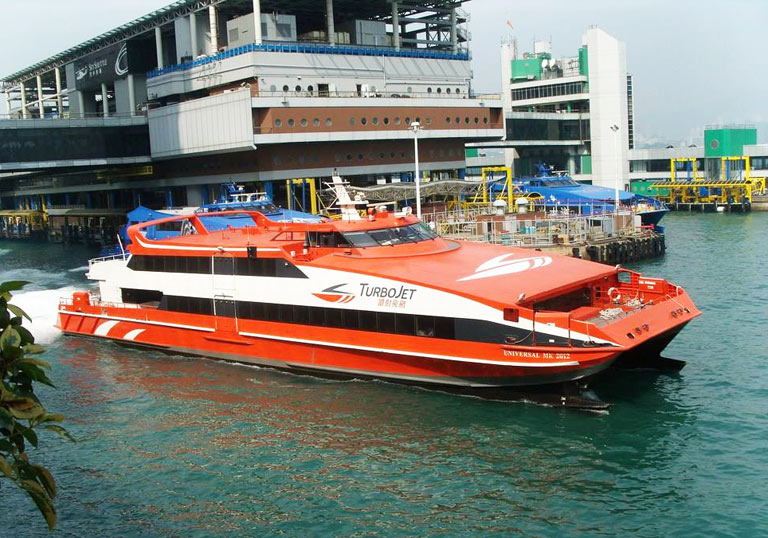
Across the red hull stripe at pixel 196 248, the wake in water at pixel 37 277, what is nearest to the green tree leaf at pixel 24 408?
the red hull stripe at pixel 196 248

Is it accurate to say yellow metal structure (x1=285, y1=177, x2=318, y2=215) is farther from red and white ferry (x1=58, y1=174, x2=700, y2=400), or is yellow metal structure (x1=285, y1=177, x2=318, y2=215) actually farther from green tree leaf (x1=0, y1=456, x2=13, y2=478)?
green tree leaf (x1=0, y1=456, x2=13, y2=478)

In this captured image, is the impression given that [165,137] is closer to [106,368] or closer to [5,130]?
[5,130]

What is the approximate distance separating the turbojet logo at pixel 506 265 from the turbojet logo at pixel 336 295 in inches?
125

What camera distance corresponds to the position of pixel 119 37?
7356cm

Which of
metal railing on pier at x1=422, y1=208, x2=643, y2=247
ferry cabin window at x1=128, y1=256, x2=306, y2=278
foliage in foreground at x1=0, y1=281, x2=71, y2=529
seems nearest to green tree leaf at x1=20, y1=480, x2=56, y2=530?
foliage in foreground at x1=0, y1=281, x2=71, y2=529

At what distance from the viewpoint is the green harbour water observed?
46.8ft

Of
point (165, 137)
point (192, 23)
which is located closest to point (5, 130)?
point (165, 137)

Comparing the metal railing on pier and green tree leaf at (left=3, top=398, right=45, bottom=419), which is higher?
green tree leaf at (left=3, top=398, right=45, bottom=419)

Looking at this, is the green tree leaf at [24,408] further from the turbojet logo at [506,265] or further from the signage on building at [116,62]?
the signage on building at [116,62]

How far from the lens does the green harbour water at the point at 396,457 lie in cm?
1427

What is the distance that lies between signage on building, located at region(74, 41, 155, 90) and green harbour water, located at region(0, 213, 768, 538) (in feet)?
174

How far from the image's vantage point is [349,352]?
22.0 meters

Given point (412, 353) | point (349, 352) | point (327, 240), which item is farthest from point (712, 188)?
point (412, 353)

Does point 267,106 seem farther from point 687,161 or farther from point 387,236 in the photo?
point 687,161
